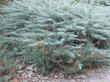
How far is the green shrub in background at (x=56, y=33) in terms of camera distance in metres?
5.07

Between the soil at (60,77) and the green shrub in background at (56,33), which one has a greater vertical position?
the green shrub in background at (56,33)

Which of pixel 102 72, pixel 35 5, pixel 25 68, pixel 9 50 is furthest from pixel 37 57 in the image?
pixel 35 5

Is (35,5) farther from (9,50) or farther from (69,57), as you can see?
(69,57)

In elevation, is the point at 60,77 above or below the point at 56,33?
below

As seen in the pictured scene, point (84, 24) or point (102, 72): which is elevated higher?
point (84, 24)

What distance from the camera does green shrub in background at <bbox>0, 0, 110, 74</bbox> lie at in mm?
5066

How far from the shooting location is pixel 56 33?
5602mm

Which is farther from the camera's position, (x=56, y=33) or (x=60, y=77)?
(x=56, y=33)

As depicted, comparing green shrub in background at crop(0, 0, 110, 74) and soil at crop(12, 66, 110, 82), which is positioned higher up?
green shrub in background at crop(0, 0, 110, 74)

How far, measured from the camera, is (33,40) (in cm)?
552

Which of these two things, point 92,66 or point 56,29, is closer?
point 92,66

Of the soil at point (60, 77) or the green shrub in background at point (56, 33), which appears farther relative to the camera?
the green shrub in background at point (56, 33)

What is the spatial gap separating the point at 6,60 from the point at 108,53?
1.93 m

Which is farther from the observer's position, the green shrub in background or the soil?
the green shrub in background
